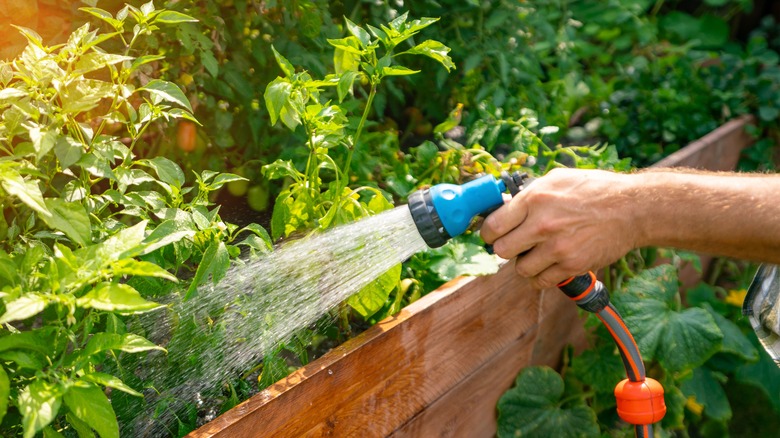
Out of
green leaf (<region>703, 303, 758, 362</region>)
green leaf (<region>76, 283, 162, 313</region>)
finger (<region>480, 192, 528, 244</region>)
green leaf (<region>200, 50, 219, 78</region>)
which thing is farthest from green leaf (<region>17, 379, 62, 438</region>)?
green leaf (<region>703, 303, 758, 362</region>)

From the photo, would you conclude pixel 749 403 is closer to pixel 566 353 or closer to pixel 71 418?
pixel 566 353

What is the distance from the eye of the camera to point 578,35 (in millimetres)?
3789

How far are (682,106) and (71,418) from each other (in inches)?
114

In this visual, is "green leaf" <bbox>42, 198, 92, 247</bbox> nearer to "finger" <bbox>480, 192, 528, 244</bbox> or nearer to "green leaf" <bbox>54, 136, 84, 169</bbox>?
"green leaf" <bbox>54, 136, 84, 169</bbox>

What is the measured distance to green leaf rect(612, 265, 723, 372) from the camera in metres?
1.92

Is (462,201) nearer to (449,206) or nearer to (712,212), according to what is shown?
(449,206)

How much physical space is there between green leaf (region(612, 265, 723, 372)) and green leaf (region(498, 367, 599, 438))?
232mm

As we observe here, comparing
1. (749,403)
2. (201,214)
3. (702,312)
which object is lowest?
(749,403)

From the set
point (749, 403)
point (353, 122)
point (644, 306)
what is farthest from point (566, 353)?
point (353, 122)

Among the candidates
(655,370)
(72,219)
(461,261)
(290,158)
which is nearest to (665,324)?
(655,370)

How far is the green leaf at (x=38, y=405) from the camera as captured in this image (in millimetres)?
852

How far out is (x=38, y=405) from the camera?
882 millimetres

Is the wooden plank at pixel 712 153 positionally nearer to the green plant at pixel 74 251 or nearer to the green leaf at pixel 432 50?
the green leaf at pixel 432 50

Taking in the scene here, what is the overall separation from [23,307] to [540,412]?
141cm
